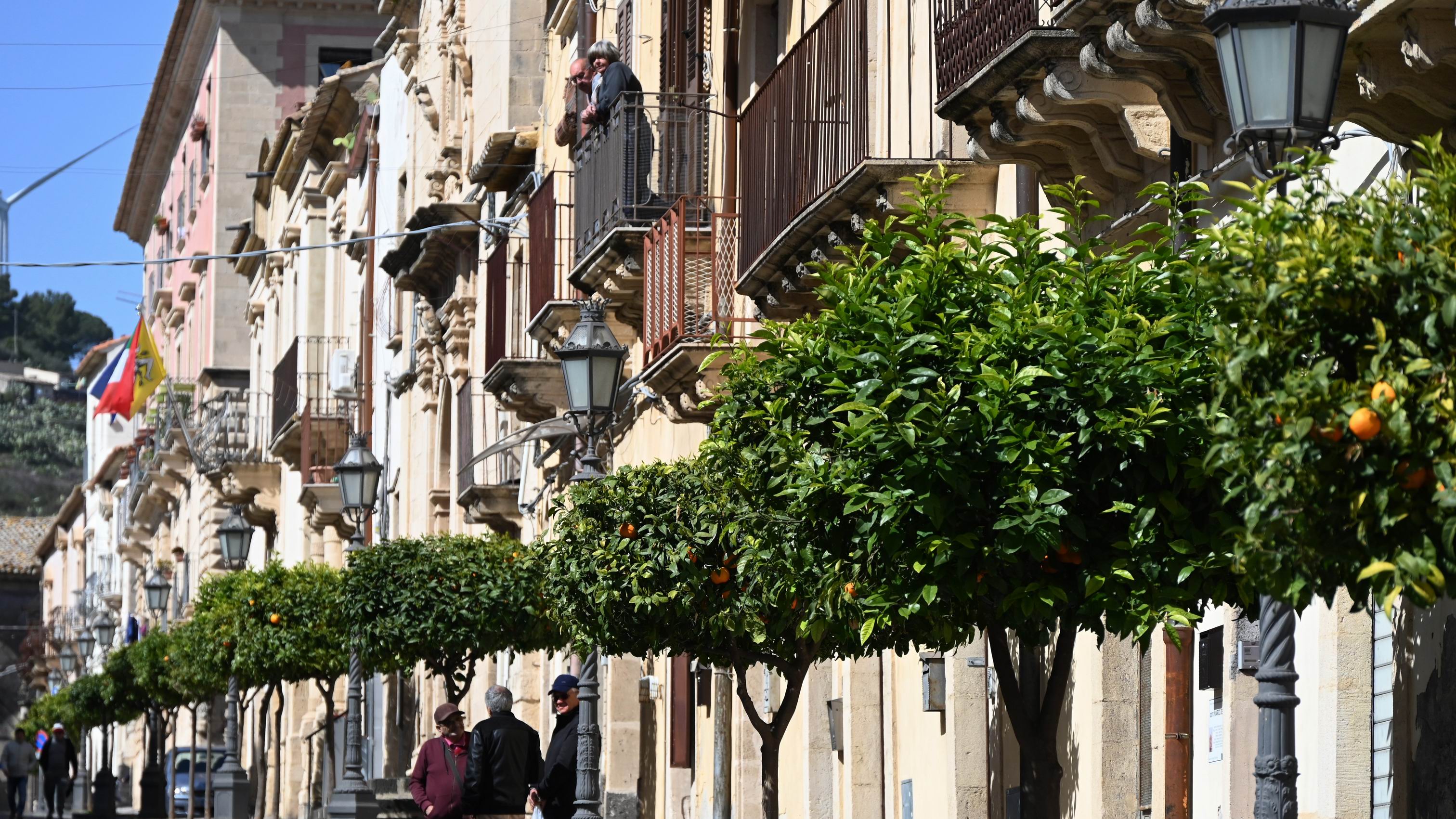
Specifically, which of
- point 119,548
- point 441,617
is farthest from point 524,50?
point 119,548

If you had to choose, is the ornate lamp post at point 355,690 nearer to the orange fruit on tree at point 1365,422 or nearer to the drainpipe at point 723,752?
the drainpipe at point 723,752

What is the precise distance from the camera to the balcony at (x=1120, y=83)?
8.46m

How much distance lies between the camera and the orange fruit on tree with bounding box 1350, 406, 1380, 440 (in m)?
5.00

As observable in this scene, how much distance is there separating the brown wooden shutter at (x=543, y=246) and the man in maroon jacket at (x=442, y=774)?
8813 millimetres

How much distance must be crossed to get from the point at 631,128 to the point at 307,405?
22.5 meters

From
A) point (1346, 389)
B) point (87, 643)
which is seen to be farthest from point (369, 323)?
point (1346, 389)

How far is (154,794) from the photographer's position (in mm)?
43375

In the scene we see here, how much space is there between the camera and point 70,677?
9088cm

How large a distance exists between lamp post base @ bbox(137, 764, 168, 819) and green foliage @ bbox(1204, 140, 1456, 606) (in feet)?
128

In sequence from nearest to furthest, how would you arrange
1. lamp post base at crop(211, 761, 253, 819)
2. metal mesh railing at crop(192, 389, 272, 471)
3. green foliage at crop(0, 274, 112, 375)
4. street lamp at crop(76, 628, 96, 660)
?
lamp post base at crop(211, 761, 253, 819) < metal mesh railing at crop(192, 389, 272, 471) < street lamp at crop(76, 628, 96, 660) < green foliage at crop(0, 274, 112, 375)

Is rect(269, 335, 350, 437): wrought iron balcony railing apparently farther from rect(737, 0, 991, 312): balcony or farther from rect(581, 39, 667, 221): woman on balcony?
rect(737, 0, 991, 312): balcony

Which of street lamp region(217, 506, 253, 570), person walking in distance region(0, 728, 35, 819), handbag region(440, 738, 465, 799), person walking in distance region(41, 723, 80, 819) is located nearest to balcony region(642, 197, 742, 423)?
handbag region(440, 738, 465, 799)

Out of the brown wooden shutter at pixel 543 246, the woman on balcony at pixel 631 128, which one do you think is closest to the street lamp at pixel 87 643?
the brown wooden shutter at pixel 543 246

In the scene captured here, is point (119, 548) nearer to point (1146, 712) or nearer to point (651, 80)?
point (651, 80)
